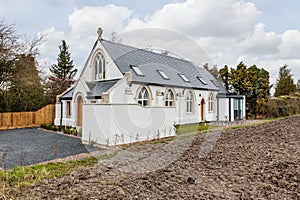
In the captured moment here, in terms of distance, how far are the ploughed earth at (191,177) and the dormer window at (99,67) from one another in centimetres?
1092

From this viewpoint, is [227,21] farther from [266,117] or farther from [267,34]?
[266,117]

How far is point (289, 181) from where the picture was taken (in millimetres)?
4430

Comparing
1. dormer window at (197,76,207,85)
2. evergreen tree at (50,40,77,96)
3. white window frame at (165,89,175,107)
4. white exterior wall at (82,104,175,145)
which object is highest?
evergreen tree at (50,40,77,96)

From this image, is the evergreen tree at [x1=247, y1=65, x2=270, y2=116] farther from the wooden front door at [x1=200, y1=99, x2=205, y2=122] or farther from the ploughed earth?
the ploughed earth

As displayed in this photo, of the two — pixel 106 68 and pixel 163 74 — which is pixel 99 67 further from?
pixel 163 74

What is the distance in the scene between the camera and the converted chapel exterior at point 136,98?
35.0 ft

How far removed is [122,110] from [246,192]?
284 inches

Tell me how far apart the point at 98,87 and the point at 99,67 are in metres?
2.15

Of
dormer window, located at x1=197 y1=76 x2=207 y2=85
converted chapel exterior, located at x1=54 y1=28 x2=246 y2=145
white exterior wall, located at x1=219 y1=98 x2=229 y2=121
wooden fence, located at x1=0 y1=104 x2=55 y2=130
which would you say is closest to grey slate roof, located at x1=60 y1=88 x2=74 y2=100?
converted chapel exterior, located at x1=54 y1=28 x2=246 y2=145

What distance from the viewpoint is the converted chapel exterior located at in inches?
420

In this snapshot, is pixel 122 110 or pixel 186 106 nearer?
pixel 122 110

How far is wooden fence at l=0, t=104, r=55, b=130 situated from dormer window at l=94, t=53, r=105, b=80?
6138mm

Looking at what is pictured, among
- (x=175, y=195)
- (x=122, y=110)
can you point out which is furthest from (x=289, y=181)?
(x=122, y=110)

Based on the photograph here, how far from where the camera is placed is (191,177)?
16.2 ft
